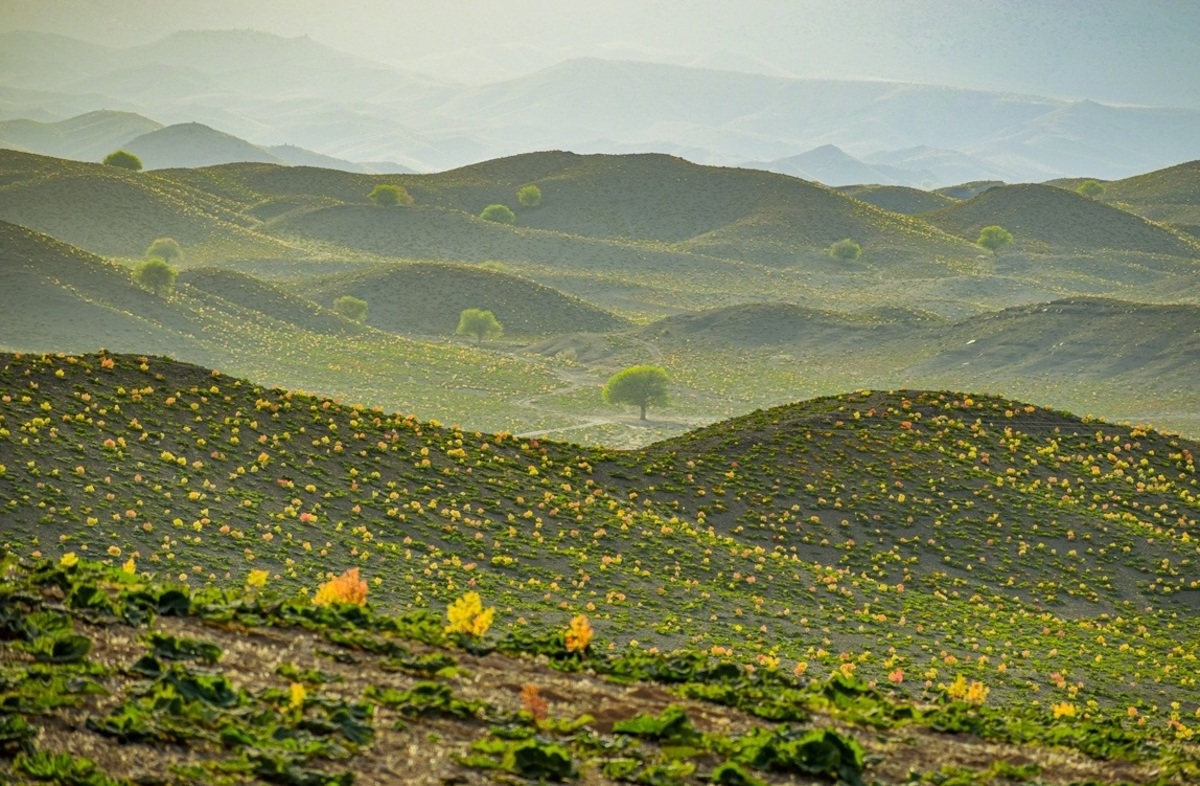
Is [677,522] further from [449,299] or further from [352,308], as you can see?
[449,299]

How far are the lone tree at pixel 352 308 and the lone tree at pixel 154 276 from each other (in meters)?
20.3

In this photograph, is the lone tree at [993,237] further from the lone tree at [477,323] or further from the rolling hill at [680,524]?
the rolling hill at [680,524]

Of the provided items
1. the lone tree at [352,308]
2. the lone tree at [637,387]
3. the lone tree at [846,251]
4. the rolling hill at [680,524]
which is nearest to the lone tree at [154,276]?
the lone tree at [352,308]

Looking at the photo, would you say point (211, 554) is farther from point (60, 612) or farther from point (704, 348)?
point (704, 348)

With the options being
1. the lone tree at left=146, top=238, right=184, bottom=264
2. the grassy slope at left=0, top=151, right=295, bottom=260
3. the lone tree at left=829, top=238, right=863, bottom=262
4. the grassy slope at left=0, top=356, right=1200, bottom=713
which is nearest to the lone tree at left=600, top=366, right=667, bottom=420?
the grassy slope at left=0, top=356, right=1200, bottom=713

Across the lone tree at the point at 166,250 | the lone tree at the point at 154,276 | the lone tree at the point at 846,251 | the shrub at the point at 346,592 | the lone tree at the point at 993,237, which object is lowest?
the shrub at the point at 346,592

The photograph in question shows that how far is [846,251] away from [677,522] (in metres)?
157

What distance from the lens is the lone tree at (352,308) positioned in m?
138

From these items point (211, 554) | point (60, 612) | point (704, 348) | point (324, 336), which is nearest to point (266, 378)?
point (324, 336)

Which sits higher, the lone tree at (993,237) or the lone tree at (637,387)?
the lone tree at (993,237)

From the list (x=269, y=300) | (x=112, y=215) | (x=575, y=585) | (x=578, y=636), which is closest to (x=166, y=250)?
(x=112, y=215)

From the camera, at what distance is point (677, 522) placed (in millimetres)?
40438

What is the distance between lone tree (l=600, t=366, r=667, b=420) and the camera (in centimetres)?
9606

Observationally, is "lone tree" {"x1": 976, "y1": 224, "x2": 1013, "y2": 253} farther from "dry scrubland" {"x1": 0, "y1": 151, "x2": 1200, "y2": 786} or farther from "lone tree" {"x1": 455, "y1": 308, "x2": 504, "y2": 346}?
"dry scrubland" {"x1": 0, "y1": 151, "x2": 1200, "y2": 786}
